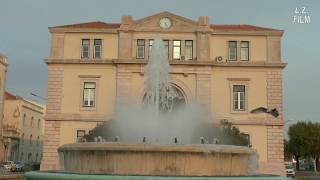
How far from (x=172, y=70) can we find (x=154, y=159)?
2833cm

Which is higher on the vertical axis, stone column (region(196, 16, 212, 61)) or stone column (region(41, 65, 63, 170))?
stone column (region(196, 16, 212, 61))

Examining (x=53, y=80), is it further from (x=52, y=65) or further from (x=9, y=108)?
(x=9, y=108)

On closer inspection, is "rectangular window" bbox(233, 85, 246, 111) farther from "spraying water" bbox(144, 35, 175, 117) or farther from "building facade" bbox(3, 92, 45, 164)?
"building facade" bbox(3, 92, 45, 164)

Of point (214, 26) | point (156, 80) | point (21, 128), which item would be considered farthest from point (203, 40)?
point (21, 128)

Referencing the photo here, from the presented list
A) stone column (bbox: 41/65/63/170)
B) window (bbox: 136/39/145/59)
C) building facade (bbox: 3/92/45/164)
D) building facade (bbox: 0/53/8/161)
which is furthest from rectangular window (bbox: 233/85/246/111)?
building facade (bbox: 3/92/45/164)

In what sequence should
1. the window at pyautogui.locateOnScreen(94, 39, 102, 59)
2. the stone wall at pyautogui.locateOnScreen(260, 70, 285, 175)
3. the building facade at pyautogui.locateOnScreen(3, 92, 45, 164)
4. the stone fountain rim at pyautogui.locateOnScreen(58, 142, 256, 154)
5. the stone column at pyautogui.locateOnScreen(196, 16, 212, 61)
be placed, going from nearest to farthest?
the stone fountain rim at pyautogui.locateOnScreen(58, 142, 256, 154), the stone wall at pyautogui.locateOnScreen(260, 70, 285, 175), the stone column at pyautogui.locateOnScreen(196, 16, 212, 61), the window at pyautogui.locateOnScreen(94, 39, 102, 59), the building facade at pyautogui.locateOnScreen(3, 92, 45, 164)

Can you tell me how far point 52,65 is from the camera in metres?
39.5

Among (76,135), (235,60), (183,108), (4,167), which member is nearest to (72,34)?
(76,135)

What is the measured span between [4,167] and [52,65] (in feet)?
45.2

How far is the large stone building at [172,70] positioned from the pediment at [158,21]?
0.25ft

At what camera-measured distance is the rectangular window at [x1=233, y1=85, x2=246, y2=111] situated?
38938 mm

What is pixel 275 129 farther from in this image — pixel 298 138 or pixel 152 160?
pixel 152 160

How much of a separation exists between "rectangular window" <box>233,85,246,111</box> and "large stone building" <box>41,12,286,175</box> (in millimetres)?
77

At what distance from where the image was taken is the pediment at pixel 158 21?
39125 millimetres
